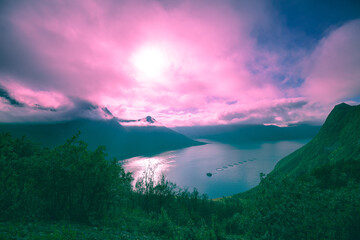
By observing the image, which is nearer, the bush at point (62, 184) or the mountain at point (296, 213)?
the mountain at point (296, 213)

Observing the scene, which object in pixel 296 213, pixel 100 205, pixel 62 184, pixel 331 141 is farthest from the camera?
pixel 331 141

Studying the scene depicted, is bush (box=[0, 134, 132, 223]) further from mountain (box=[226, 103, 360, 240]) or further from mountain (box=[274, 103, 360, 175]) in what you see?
mountain (box=[274, 103, 360, 175])

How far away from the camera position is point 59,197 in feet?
45.0

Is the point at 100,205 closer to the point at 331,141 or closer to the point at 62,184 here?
the point at 62,184

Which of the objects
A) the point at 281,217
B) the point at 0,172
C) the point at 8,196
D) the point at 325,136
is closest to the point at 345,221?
the point at 281,217

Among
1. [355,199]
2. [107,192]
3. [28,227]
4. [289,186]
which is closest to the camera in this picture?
[28,227]

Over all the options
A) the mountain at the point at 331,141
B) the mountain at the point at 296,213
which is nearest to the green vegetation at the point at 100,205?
the mountain at the point at 296,213

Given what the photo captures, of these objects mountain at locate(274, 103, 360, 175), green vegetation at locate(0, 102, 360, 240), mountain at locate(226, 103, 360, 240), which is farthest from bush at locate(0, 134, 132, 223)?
mountain at locate(274, 103, 360, 175)

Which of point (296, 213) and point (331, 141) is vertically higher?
point (331, 141)

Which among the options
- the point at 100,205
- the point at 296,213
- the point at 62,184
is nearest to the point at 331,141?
the point at 296,213

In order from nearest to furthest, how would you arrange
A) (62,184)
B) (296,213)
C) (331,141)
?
(296,213)
(62,184)
(331,141)

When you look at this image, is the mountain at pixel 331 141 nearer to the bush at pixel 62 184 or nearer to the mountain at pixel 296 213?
the mountain at pixel 296 213

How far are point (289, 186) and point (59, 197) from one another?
67.1 ft

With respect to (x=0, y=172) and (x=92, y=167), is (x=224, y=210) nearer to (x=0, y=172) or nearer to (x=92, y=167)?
(x=92, y=167)
